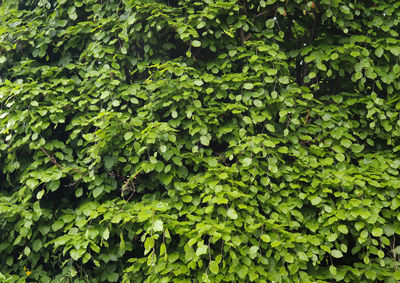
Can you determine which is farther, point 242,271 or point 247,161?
point 247,161

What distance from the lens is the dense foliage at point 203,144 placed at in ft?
7.84

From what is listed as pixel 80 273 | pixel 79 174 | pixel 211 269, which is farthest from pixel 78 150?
pixel 211 269

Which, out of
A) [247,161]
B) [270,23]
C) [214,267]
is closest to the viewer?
[214,267]

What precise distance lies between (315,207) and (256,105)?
0.92 metres

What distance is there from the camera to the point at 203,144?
271cm

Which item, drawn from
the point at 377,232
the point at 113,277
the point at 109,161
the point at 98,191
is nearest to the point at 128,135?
the point at 109,161

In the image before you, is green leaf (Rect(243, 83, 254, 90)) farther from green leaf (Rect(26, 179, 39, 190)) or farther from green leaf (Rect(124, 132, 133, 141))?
green leaf (Rect(26, 179, 39, 190))

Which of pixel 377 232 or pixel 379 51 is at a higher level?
pixel 379 51

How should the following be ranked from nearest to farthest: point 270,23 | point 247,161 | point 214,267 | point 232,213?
point 214,267 < point 232,213 < point 247,161 < point 270,23

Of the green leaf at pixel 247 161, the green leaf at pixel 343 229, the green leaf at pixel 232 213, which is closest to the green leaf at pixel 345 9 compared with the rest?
the green leaf at pixel 247 161

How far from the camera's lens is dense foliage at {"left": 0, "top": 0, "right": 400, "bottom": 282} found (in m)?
2.39

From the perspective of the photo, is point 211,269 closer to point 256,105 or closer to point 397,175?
point 256,105

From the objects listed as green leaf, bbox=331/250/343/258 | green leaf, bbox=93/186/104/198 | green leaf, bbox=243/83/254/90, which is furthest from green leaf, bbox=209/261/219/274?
green leaf, bbox=243/83/254/90

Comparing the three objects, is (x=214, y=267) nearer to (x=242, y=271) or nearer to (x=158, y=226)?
(x=242, y=271)
